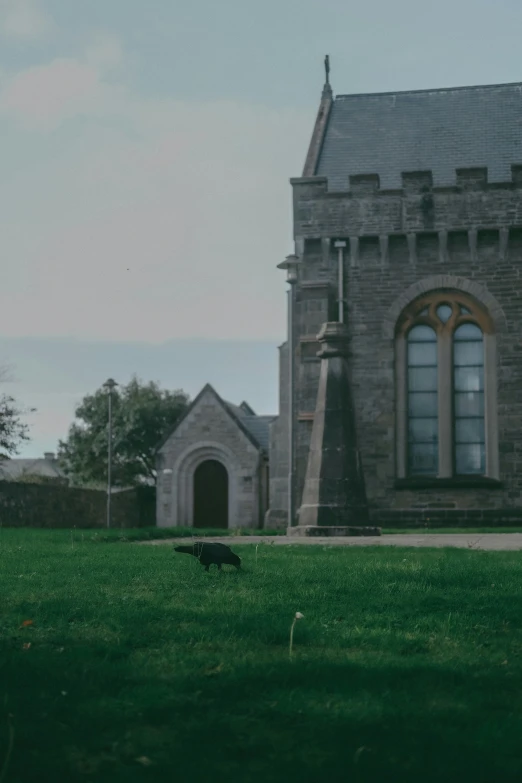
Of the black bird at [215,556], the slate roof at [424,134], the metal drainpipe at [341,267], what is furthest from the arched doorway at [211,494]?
the black bird at [215,556]

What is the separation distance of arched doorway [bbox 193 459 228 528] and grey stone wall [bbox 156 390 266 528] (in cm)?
27

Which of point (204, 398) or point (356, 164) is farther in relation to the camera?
point (204, 398)

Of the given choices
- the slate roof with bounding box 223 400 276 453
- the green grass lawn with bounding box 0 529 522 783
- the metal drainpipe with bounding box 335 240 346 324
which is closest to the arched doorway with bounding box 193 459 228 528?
the slate roof with bounding box 223 400 276 453

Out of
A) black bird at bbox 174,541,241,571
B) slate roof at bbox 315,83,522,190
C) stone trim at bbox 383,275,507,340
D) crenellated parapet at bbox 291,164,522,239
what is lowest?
black bird at bbox 174,541,241,571

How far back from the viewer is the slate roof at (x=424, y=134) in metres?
28.1

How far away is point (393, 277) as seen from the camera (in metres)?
26.1

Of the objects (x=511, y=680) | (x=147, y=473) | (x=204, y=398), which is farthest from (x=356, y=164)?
(x=147, y=473)

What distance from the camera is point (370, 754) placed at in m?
3.83

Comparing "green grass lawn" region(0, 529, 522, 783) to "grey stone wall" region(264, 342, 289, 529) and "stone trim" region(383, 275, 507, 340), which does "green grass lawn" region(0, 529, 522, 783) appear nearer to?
"stone trim" region(383, 275, 507, 340)

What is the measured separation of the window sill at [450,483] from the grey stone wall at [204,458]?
14.8 meters

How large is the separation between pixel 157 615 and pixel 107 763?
3041 millimetres

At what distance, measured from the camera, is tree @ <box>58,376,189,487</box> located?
57062 mm

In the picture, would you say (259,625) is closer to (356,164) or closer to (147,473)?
(356,164)

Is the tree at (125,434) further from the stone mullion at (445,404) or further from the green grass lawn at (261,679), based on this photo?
the green grass lawn at (261,679)
